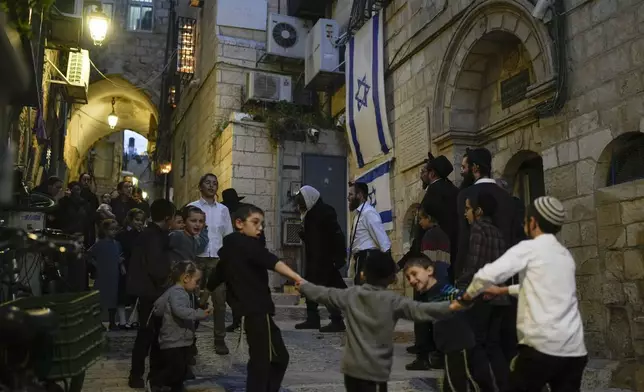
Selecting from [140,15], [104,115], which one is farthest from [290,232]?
[104,115]

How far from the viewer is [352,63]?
1086 cm

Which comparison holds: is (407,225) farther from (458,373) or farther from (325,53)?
(458,373)

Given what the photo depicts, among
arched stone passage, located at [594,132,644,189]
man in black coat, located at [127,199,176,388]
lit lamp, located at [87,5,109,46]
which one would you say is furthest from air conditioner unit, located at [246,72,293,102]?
arched stone passage, located at [594,132,644,189]

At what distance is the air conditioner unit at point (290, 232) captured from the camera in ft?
41.5

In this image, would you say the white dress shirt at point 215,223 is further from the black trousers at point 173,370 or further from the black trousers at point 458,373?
the black trousers at point 458,373

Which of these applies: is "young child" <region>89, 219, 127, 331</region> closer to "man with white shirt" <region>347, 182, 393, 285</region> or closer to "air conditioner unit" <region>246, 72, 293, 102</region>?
"man with white shirt" <region>347, 182, 393, 285</region>

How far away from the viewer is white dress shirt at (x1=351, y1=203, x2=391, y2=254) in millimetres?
6297

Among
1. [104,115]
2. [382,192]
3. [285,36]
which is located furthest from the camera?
[104,115]

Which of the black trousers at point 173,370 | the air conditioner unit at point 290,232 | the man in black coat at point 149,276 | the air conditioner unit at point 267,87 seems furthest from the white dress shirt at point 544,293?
the air conditioner unit at point 267,87

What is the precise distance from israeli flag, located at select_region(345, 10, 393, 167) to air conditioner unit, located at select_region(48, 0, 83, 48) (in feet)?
16.1

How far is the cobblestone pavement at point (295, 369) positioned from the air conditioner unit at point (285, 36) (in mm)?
8160

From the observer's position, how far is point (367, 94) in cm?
1013

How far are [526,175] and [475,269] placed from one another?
158 inches

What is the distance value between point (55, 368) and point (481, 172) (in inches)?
132
